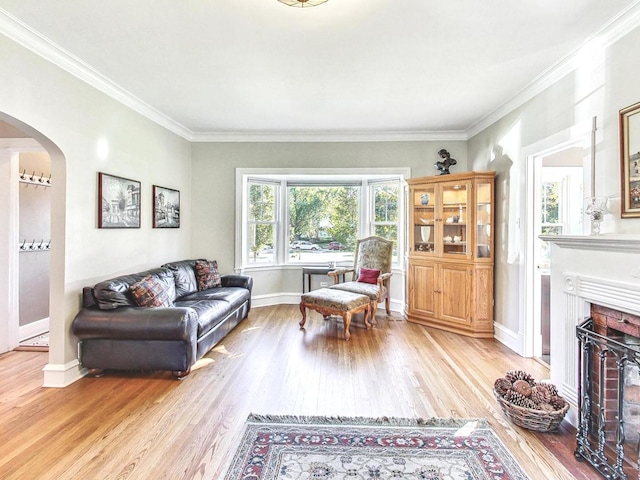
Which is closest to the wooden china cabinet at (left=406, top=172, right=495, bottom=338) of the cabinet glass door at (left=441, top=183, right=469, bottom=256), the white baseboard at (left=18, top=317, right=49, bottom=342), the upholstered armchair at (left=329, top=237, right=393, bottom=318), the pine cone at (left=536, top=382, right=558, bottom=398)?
the cabinet glass door at (left=441, top=183, right=469, bottom=256)

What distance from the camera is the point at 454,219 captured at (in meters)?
4.33

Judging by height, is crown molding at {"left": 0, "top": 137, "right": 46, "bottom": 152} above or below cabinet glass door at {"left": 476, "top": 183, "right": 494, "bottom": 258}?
above

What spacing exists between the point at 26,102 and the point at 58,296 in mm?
1557

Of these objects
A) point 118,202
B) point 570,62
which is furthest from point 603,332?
point 118,202

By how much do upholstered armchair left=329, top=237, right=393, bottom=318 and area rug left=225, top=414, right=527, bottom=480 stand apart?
2357mm

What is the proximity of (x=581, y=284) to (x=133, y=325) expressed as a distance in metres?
3.46

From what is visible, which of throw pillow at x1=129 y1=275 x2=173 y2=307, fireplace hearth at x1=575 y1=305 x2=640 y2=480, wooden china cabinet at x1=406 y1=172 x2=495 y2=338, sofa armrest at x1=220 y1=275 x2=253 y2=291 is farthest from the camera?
sofa armrest at x1=220 y1=275 x2=253 y2=291

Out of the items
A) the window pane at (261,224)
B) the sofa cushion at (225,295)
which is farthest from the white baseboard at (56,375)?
the window pane at (261,224)

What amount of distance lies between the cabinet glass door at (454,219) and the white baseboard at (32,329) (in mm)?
5249

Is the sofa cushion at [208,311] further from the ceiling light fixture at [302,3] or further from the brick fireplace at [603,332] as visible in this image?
the brick fireplace at [603,332]

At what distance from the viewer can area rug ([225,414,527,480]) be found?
1800 mm

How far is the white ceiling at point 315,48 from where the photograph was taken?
2.16 meters

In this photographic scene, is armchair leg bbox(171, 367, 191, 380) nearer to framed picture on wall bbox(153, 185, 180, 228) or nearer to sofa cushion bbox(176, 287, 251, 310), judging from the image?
sofa cushion bbox(176, 287, 251, 310)

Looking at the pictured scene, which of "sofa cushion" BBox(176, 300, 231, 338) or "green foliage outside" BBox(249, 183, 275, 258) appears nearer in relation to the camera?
"sofa cushion" BBox(176, 300, 231, 338)
